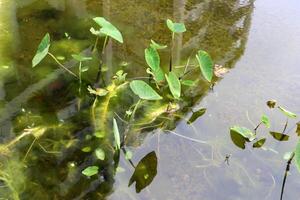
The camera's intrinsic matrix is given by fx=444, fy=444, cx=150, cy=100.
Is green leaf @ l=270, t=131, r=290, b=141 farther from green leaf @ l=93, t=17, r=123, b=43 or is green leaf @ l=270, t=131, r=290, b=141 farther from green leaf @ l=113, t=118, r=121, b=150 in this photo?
green leaf @ l=93, t=17, r=123, b=43

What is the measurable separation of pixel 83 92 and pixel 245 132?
77 centimetres

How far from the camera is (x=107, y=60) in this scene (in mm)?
2314

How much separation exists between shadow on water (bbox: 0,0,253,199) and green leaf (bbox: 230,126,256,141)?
0.67 feet

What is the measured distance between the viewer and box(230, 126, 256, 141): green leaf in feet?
6.17

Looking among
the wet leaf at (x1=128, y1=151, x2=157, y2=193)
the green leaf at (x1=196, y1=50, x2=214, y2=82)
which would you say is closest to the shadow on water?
the wet leaf at (x1=128, y1=151, x2=157, y2=193)

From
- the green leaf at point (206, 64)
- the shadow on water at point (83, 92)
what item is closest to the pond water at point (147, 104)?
the shadow on water at point (83, 92)

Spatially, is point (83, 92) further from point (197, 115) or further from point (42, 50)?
point (197, 115)

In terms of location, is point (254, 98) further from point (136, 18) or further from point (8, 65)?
point (8, 65)

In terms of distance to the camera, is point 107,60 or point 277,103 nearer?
point 277,103

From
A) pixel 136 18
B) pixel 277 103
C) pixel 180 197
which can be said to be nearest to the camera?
pixel 180 197

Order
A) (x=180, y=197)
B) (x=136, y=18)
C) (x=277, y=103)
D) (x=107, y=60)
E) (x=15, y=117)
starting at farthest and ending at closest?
(x=136, y=18), (x=107, y=60), (x=277, y=103), (x=15, y=117), (x=180, y=197)

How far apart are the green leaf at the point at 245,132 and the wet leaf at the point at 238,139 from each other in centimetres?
2

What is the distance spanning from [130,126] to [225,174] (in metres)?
0.46

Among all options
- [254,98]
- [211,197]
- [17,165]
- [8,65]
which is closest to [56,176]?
[17,165]
